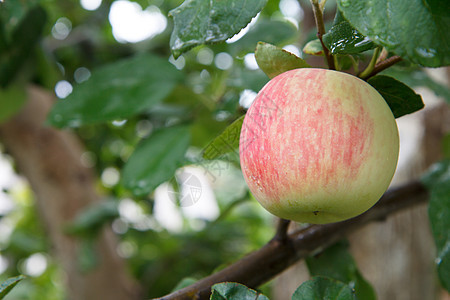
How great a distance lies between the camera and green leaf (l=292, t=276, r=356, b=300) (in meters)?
0.35

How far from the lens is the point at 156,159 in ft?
2.13

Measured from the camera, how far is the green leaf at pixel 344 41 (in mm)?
342

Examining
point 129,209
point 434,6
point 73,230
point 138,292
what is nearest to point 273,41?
point 434,6

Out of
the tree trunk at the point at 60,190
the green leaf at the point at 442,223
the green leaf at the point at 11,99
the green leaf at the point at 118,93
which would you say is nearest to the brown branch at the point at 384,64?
the green leaf at the point at 442,223

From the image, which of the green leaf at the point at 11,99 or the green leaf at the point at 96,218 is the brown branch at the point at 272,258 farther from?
the green leaf at the point at 11,99

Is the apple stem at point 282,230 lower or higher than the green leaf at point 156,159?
higher

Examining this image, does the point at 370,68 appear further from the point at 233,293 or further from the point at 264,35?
the point at 264,35

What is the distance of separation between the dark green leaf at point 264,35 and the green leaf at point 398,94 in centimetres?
42

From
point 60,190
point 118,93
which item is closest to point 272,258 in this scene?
point 118,93

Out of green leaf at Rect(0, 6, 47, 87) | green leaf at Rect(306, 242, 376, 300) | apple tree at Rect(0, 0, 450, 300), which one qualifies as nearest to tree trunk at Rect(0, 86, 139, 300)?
apple tree at Rect(0, 0, 450, 300)

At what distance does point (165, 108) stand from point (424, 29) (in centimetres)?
69

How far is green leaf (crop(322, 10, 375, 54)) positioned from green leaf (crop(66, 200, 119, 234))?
0.66m

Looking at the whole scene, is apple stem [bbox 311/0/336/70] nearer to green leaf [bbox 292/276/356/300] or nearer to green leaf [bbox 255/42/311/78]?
green leaf [bbox 255/42/311/78]

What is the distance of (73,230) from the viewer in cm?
96
